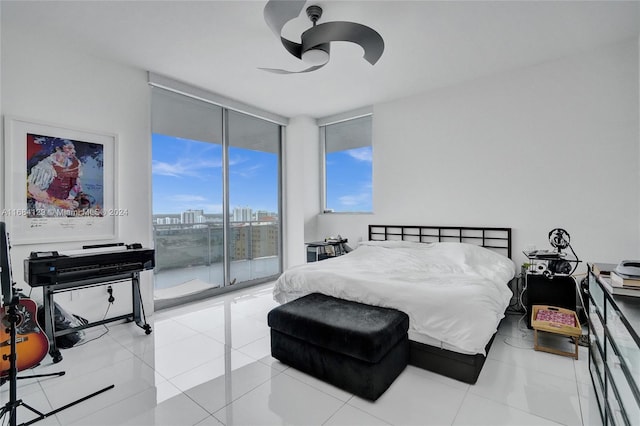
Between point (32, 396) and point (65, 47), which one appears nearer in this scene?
point (32, 396)

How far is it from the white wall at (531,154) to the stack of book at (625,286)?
7.28 feet

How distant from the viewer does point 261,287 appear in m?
4.92

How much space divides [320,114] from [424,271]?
3352mm

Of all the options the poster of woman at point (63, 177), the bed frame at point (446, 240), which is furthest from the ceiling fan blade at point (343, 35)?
the poster of woman at point (63, 177)

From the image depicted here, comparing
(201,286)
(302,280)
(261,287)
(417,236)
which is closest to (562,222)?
(417,236)

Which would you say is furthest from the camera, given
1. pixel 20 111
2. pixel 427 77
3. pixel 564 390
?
pixel 427 77

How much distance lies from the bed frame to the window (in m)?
0.66

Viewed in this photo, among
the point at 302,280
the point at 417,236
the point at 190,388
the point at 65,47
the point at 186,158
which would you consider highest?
the point at 65,47

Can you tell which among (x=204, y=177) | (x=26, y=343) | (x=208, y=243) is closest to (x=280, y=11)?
(x=204, y=177)

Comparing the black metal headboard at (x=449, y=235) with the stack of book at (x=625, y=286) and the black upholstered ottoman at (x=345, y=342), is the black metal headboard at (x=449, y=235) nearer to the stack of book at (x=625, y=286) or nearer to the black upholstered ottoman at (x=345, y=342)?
the black upholstered ottoman at (x=345, y=342)

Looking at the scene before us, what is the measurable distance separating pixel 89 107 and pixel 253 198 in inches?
96.3

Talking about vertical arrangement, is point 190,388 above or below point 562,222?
below

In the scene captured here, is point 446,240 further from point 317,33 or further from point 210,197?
point 210,197

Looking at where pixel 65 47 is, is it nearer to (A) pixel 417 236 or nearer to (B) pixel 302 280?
(B) pixel 302 280
